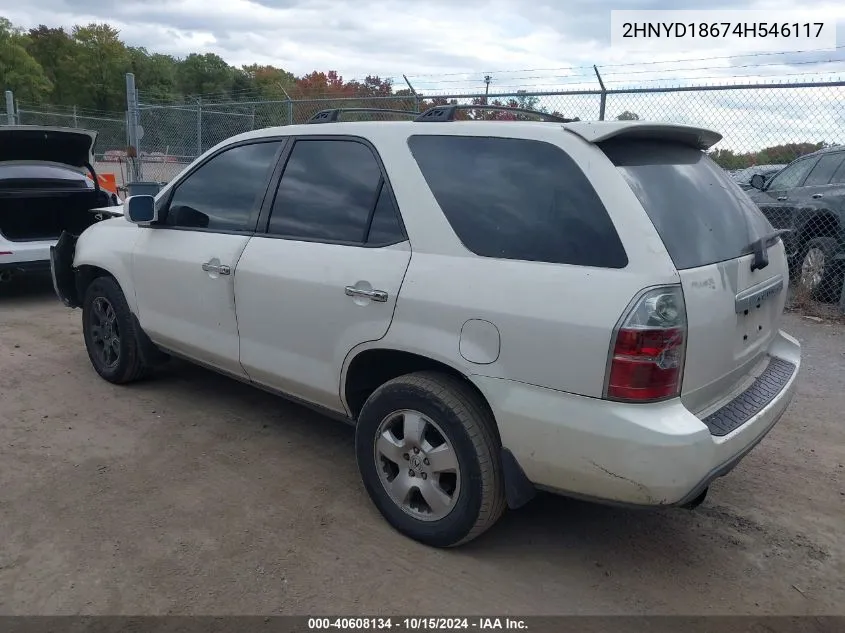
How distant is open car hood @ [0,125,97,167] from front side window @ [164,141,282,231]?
12.0 ft

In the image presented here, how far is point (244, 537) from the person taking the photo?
3076 millimetres

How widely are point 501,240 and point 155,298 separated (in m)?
2.58

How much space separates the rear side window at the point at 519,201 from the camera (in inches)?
100.0

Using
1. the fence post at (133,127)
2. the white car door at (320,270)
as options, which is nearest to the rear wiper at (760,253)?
the white car door at (320,270)

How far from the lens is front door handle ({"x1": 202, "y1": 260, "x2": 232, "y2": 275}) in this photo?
148 inches

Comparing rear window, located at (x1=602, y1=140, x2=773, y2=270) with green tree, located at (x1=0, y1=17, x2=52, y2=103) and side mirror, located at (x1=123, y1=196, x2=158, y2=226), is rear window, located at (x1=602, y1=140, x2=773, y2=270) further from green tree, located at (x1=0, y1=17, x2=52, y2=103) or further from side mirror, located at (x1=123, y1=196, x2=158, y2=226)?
green tree, located at (x1=0, y1=17, x2=52, y2=103)

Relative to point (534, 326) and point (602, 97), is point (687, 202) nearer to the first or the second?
point (534, 326)

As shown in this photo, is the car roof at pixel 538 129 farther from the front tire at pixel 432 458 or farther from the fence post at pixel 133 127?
the fence post at pixel 133 127

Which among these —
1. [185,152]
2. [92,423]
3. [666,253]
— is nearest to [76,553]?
[92,423]

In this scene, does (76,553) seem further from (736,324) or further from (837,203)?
(837,203)

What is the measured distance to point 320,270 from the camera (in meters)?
3.27

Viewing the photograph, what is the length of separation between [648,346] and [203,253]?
260 centimetres

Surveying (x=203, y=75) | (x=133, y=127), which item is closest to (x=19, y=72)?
(x=203, y=75)

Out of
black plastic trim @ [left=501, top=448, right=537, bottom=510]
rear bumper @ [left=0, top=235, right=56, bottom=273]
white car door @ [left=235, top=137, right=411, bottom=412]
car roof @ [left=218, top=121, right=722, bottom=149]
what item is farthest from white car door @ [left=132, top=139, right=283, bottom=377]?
rear bumper @ [left=0, top=235, right=56, bottom=273]
